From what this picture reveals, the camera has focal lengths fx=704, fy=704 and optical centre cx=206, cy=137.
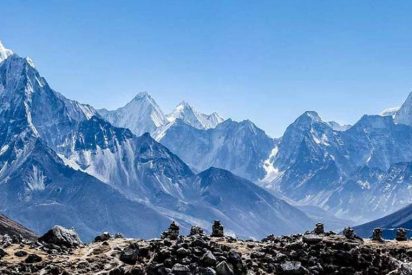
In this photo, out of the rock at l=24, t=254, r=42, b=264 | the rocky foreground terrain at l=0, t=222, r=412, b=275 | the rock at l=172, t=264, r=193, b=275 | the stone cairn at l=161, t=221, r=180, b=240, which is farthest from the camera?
the stone cairn at l=161, t=221, r=180, b=240

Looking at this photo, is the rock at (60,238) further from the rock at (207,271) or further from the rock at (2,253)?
the rock at (207,271)

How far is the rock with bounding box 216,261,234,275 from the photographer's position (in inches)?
2174

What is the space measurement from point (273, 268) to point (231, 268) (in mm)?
4940

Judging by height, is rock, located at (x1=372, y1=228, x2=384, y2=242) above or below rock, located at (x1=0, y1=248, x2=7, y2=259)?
above

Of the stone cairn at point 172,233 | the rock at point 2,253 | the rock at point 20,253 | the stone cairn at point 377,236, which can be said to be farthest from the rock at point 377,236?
the rock at point 2,253

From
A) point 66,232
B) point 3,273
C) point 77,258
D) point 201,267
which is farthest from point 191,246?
point 66,232

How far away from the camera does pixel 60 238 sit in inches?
2901

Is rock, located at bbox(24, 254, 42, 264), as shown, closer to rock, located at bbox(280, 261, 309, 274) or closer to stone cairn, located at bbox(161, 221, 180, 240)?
stone cairn, located at bbox(161, 221, 180, 240)

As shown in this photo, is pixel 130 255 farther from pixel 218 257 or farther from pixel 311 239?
pixel 311 239

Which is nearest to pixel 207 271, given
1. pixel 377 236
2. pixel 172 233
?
pixel 172 233

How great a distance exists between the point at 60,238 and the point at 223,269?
978 inches

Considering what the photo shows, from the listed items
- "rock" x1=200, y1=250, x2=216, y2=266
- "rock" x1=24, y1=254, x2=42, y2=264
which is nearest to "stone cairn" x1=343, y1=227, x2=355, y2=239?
"rock" x1=200, y1=250, x2=216, y2=266

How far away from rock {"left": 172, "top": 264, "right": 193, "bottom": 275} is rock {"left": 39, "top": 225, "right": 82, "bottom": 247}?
832 inches

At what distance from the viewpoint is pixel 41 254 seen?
220 ft
